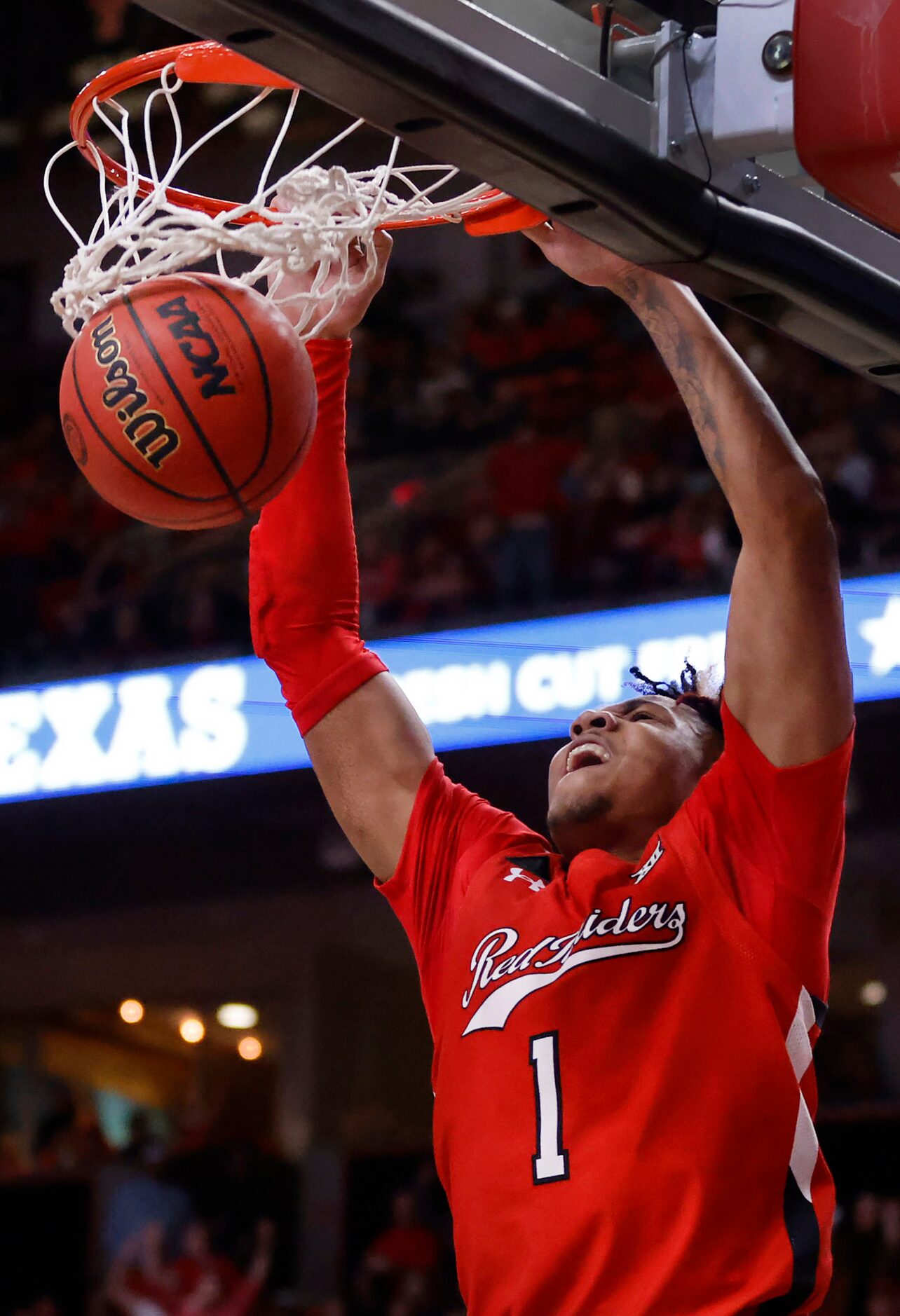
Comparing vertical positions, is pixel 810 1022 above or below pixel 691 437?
below

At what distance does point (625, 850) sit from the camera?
8.71 ft

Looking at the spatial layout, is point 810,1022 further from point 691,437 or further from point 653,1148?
point 691,437

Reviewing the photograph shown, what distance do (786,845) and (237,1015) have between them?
803cm

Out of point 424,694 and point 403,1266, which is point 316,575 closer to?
point 424,694

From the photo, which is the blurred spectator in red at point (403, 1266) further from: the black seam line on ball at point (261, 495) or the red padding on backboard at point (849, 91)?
the red padding on backboard at point (849, 91)

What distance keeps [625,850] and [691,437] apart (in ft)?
22.1

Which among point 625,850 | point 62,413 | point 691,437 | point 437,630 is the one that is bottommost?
point 625,850

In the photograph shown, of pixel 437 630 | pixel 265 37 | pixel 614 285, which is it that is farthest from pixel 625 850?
pixel 437 630

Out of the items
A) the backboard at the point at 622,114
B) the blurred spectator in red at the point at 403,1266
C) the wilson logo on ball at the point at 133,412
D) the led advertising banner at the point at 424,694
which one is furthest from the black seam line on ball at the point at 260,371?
the blurred spectator in red at the point at 403,1266

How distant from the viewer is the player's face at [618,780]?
2.62 metres

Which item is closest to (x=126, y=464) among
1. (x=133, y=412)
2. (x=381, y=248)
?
(x=133, y=412)

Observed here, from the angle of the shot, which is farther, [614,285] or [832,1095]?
[832,1095]

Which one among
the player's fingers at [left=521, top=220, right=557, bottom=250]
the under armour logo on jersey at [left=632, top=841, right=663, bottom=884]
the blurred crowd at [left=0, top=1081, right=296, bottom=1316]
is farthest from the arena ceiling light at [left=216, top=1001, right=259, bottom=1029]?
the player's fingers at [left=521, top=220, right=557, bottom=250]

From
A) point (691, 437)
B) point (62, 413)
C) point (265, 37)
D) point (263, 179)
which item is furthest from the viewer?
point (691, 437)
